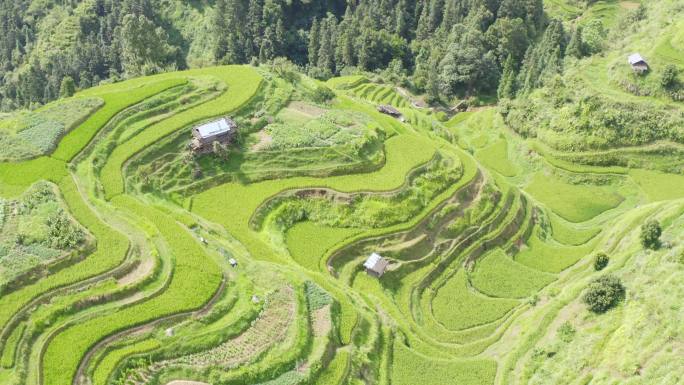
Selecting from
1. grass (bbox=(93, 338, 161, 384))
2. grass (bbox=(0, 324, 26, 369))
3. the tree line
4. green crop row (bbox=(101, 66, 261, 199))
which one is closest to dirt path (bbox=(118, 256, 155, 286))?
grass (bbox=(93, 338, 161, 384))

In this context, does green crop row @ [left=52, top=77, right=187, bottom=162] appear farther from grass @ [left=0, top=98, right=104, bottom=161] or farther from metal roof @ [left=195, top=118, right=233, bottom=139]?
metal roof @ [left=195, top=118, right=233, bottom=139]

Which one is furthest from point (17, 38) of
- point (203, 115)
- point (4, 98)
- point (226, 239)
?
point (226, 239)

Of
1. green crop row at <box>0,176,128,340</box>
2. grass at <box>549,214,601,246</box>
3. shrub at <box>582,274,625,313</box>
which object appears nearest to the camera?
green crop row at <box>0,176,128,340</box>

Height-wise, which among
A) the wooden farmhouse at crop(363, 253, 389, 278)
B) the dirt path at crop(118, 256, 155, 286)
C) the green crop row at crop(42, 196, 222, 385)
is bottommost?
the wooden farmhouse at crop(363, 253, 389, 278)

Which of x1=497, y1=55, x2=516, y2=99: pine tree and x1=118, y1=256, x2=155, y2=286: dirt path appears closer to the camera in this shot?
x1=118, y1=256, x2=155, y2=286: dirt path

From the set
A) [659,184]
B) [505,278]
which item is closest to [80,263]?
[505,278]

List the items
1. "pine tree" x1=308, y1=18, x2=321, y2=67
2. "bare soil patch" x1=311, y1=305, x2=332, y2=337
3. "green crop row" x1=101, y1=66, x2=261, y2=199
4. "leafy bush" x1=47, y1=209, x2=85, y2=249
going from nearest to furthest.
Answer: "bare soil patch" x1=311, y1=305, x2=332, y2=337 < "leafy bush" x1=47, y1=209, x2=85, y2=249 < "green crop row" x1=101, y1=66, x2=261, y2=199 < "pine tree" x1=308, y1=18, x2=321, y2=67

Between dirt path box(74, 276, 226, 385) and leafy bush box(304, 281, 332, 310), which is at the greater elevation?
dirt path box(74, 276, 226, 385)

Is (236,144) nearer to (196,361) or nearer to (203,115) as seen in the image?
(203,115)
